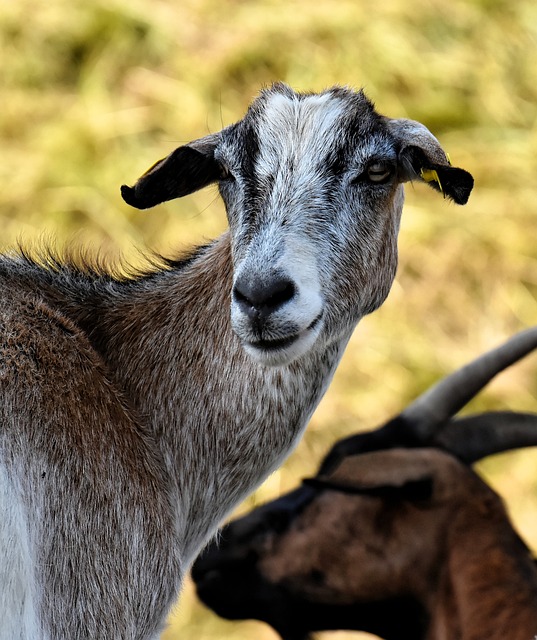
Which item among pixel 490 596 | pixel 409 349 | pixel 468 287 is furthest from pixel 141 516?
pixel 468 287

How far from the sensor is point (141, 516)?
122 inches

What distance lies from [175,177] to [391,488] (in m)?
1.57

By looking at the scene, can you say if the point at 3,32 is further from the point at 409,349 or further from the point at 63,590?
the point at 63,590

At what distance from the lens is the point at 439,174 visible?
10.2 ft

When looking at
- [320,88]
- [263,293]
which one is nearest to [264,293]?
[263,293]

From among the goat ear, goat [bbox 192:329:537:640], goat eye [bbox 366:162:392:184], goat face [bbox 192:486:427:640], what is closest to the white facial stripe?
goat eye [bbox 366:162:392:184]

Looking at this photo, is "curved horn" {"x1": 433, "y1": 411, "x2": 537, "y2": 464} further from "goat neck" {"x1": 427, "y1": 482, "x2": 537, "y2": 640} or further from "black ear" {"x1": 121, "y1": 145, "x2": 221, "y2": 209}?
"black ear" {"x1": 121, "y1": 145, "x2": 221, "y2": 209}

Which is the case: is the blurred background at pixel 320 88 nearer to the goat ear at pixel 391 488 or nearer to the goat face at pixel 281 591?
the goat face at pixel 281 591

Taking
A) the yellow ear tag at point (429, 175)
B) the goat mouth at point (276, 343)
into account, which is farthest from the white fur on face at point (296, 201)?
the yellow ear tag at point (429, 175)

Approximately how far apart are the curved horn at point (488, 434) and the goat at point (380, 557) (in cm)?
25

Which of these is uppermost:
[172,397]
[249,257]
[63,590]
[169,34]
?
[169,34]

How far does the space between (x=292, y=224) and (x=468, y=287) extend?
5196mm

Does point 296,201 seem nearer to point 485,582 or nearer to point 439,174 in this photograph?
point 439,174

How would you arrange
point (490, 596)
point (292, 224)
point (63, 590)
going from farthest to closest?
point (490, 596) → point (292, 224) → point (63, 590)
